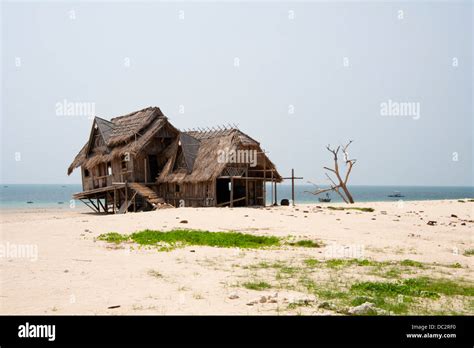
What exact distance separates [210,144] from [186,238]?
21.4m

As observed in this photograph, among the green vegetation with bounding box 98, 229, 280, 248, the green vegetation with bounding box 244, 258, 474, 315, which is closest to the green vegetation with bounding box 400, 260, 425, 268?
the green vegetation with bounding box 244, 258, 474, 315

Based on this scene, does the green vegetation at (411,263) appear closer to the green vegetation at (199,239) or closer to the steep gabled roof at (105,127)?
the green vegetation at (199,239)

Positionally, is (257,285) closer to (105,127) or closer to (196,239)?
(196,239)

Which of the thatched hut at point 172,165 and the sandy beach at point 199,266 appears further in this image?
the thatched hut at point 172,165

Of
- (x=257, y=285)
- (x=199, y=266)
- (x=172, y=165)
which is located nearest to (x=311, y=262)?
(x=199, y=266)

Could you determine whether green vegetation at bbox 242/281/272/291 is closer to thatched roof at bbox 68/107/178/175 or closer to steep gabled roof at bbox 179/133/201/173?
steep gabled roof at bbox 179/133/201/173

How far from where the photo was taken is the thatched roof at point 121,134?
37.8m

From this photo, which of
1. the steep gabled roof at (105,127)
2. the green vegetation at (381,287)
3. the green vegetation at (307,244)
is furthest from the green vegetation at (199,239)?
the steep gabled roof at (105,127)

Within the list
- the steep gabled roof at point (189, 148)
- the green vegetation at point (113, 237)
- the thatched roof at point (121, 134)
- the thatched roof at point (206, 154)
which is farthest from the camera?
the thatched roof at point (121, 134)

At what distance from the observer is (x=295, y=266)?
12227 millimetres

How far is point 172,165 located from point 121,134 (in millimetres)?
5749

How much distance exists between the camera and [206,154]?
36.9 metres
